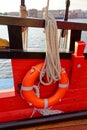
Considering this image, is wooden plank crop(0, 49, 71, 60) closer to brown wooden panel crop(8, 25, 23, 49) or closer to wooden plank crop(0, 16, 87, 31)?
brown wooden panel crop(8, 25, 23, 49)

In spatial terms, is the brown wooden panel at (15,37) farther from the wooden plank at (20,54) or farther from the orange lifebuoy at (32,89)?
the orange lifebuoy at (32,89)

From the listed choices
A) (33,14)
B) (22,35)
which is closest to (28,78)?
(22,35)

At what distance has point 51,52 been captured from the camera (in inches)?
61.2

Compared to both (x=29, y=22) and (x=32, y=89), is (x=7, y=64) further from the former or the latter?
(x=29, y=22)

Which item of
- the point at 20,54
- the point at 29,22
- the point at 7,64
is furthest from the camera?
the point at 7,64

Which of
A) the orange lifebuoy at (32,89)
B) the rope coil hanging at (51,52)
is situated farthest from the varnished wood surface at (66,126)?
the rope coil hanging at (51,52)

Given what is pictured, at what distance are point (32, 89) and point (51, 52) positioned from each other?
1.14 feet

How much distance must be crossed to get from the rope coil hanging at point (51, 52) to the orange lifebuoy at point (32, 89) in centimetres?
6

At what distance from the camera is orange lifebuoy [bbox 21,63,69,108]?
1.60m

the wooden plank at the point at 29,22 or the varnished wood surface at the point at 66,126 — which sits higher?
the wooden plank at the point at 29,22

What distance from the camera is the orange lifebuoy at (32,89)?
1.60m

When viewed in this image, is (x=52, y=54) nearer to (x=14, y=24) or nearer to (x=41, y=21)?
(x=41, y=21)

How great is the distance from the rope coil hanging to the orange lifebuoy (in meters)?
0.06

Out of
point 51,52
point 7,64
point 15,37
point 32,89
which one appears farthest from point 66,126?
point 7,64
